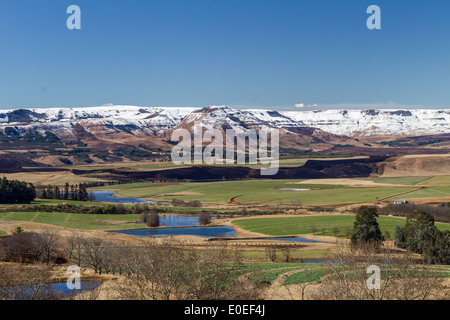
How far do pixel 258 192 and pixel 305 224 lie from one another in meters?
58.2

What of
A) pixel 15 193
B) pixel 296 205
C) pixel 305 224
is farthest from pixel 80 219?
pixel 296 205

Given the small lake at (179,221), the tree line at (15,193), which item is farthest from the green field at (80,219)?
the tree line at (15,193)

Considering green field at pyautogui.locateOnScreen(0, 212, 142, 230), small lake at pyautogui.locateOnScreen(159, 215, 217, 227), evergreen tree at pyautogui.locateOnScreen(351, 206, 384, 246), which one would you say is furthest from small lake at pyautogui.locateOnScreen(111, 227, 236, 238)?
evergreen tree at pyautogui.locateOnScreen(351, 206, 384, 246)

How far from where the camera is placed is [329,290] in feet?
93.5

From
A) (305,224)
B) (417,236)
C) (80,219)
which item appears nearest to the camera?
(417,236)

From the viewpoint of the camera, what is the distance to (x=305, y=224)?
88250 mm

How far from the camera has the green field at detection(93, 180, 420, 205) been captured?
126750mm

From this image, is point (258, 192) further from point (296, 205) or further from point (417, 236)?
point (417, 236)

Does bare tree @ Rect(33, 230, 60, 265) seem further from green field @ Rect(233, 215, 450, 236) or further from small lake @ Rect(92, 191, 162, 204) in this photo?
small lake @ Rect(92, 191, 162, 204)

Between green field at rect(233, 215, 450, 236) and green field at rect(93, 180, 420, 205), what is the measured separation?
89.4 feet

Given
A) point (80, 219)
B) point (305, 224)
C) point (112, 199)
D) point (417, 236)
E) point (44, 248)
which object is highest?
point (44, 248)

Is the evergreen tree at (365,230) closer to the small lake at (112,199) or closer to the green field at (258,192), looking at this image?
the green field at (258,192)

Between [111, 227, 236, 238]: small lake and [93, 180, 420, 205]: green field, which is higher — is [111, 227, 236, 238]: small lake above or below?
below
